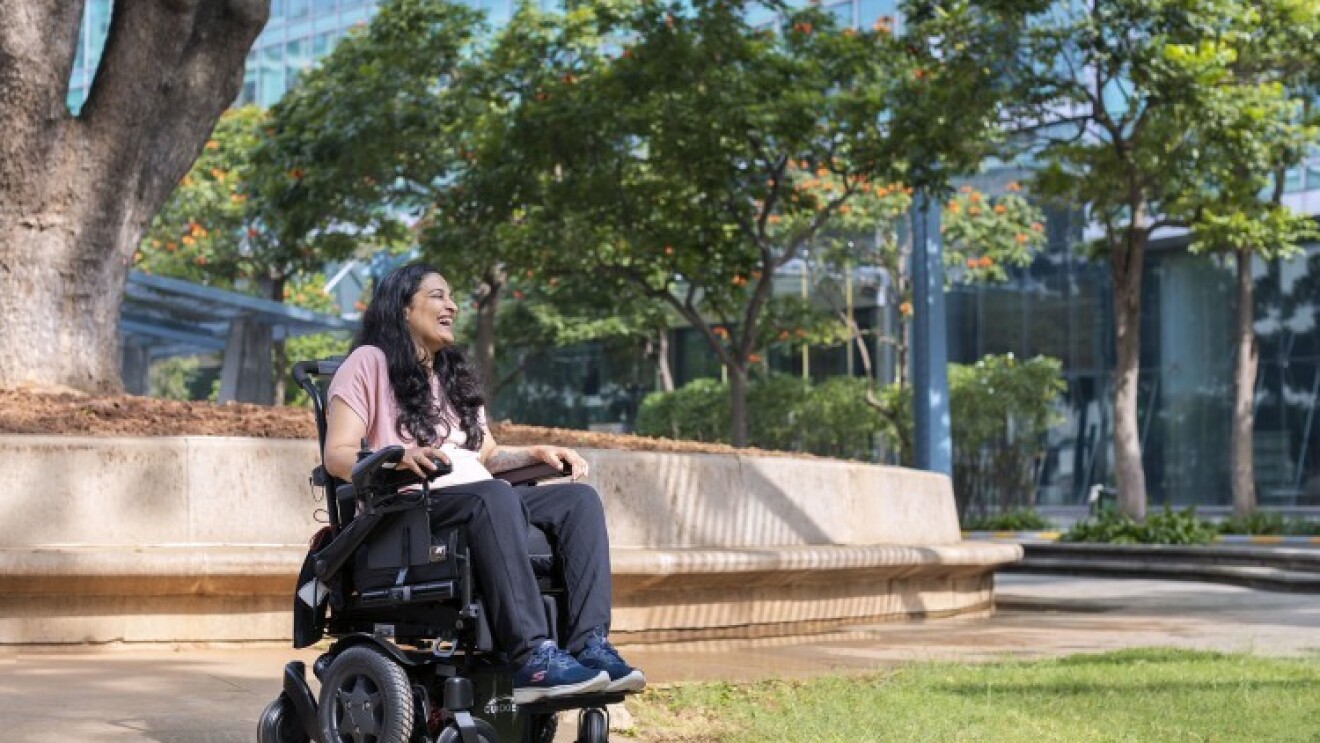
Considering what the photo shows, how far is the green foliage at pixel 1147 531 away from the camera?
2119 centimetres

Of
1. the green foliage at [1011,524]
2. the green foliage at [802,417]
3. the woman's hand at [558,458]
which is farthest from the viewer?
the green foliage at [802,417]

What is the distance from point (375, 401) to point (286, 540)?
3.36 metres

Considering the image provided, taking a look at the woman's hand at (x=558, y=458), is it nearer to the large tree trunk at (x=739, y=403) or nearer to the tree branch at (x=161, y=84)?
the tree branch at (x=161, y=84)

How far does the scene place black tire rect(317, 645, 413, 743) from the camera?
15.9 ft

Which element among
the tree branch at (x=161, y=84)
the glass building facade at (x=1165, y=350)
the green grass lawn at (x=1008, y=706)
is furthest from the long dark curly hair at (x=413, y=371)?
the glass building facade at (x=1165, y=350)

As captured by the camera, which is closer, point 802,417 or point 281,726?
point 281,726

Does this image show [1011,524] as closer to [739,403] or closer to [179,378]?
[739,403]

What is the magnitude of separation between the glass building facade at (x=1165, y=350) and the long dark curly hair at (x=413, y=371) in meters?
25.6

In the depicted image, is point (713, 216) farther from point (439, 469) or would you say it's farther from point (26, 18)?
point (439, 469)

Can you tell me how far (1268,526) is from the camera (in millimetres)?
25469

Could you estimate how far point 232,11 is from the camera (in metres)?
11.6

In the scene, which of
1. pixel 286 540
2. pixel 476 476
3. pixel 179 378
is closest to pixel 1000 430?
pixel 286 540

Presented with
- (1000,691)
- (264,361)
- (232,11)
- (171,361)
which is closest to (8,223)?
(232,11)

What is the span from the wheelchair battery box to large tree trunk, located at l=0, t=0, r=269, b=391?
19.8 feet
